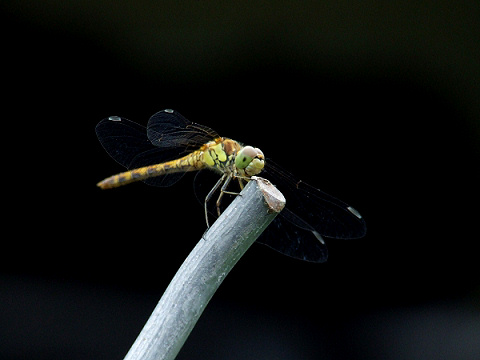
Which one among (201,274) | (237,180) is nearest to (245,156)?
(237,180)

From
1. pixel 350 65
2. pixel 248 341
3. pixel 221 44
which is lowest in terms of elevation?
pixel 248 341

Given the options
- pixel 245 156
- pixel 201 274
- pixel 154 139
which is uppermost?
pixel 154 139

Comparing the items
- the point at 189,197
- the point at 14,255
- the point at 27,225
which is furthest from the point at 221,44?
the point at 14,255

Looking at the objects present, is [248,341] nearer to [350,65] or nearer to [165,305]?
[350,65]

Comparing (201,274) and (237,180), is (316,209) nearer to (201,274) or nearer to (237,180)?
(237,180)

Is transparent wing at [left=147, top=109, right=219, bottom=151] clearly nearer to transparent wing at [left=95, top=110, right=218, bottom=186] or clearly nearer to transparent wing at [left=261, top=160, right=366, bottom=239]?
transparent wing at [left=95, top=110, right=218, bottom=186]

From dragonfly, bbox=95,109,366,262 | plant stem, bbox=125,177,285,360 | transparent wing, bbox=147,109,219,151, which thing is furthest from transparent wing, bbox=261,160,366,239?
plant stem, bbox=125,177,285,360
